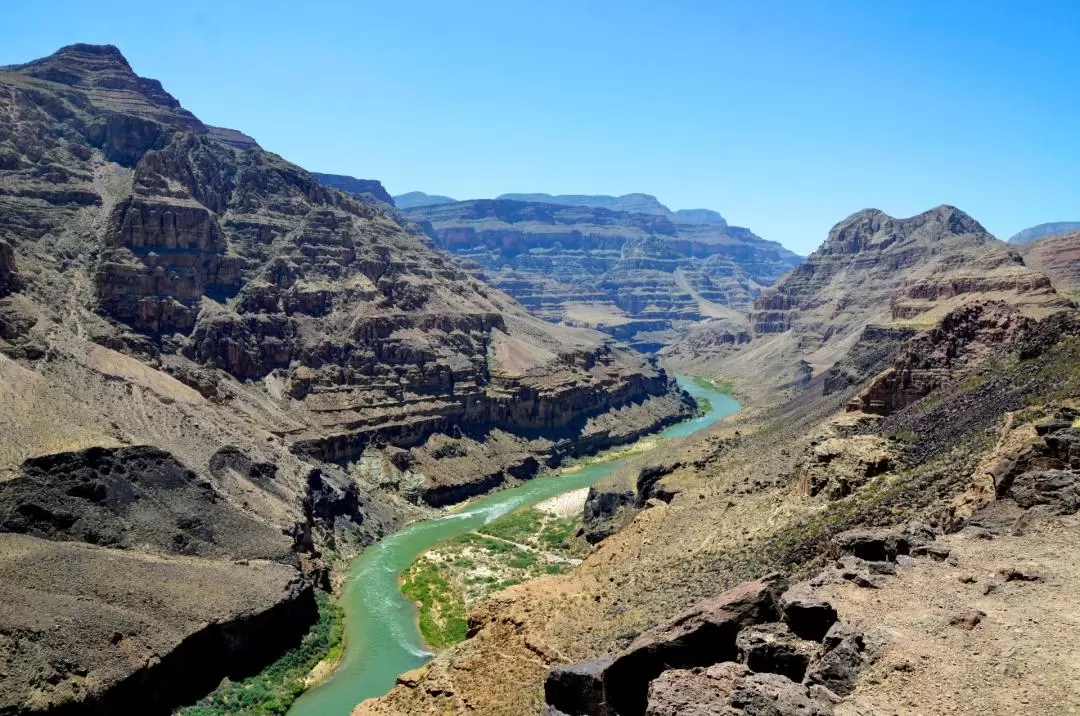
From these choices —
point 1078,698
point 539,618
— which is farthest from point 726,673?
point 539,618

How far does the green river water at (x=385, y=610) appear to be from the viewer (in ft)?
164

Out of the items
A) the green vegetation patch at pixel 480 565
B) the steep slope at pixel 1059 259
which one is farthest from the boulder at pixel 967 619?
the steep slope at pixel 1059 259

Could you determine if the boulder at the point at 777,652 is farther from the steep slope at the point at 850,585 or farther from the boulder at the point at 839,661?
the boulder at the point at 839,661

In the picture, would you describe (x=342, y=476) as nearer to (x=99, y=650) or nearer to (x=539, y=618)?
(x=99, y=650)

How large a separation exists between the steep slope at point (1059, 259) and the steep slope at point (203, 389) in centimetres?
6966

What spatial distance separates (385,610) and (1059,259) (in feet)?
467

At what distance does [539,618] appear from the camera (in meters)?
34.6

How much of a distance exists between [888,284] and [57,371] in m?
179

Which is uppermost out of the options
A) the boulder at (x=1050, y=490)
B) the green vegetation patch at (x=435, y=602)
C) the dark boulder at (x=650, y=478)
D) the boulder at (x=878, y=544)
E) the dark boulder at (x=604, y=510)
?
the boulder at (x=1050, y=490)

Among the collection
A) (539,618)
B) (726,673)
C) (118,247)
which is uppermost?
(118,247)

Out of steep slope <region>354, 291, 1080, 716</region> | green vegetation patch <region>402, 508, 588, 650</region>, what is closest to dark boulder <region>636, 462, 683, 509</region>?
green vegetation patch <region>402, 508, 588, 650</region>

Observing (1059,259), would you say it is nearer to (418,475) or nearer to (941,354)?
(941,354)

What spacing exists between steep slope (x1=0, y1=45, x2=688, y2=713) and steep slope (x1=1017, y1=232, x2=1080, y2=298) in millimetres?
69662

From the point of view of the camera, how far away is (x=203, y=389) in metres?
88.6
